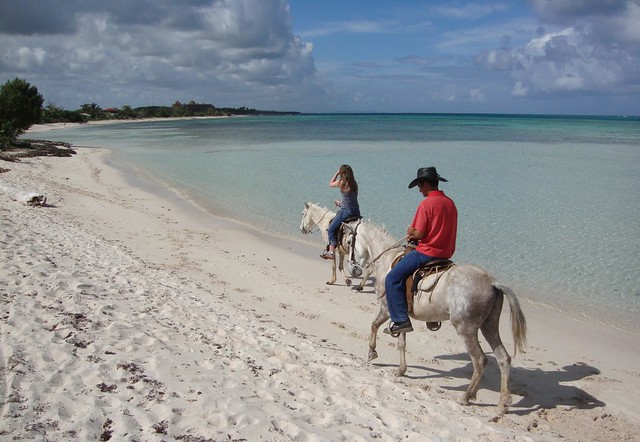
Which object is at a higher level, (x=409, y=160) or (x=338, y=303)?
(x=409, y=160)

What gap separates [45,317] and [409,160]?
33.0m

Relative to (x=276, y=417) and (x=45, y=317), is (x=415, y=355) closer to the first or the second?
(x=276, y=417)

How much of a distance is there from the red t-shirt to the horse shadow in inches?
73.2

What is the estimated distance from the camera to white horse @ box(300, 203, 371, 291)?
30.2ft

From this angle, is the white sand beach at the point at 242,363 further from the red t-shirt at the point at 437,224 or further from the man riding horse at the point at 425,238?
the red t-shirt at the point at 437,224

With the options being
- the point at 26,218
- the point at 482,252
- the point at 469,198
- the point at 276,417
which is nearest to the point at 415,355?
the point at 276,417

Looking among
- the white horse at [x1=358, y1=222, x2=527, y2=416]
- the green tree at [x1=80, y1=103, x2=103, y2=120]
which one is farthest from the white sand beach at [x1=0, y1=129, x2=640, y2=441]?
the green tree at [x1=80, y1=103, x2=103, y2=120]

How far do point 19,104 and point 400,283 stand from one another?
44261 mm

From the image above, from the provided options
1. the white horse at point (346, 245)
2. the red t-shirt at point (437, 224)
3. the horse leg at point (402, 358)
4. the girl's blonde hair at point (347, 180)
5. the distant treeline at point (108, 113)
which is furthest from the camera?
the distant treeline at point (108, 113)

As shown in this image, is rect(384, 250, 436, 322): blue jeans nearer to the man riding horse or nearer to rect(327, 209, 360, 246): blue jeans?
the man riding horse

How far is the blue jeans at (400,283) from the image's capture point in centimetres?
647

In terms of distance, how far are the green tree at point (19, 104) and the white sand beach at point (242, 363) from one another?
116ft

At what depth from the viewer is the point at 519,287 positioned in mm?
10992

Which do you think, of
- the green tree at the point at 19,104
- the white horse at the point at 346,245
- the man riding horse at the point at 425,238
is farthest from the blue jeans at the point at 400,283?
the green tree at the point at 19,104
